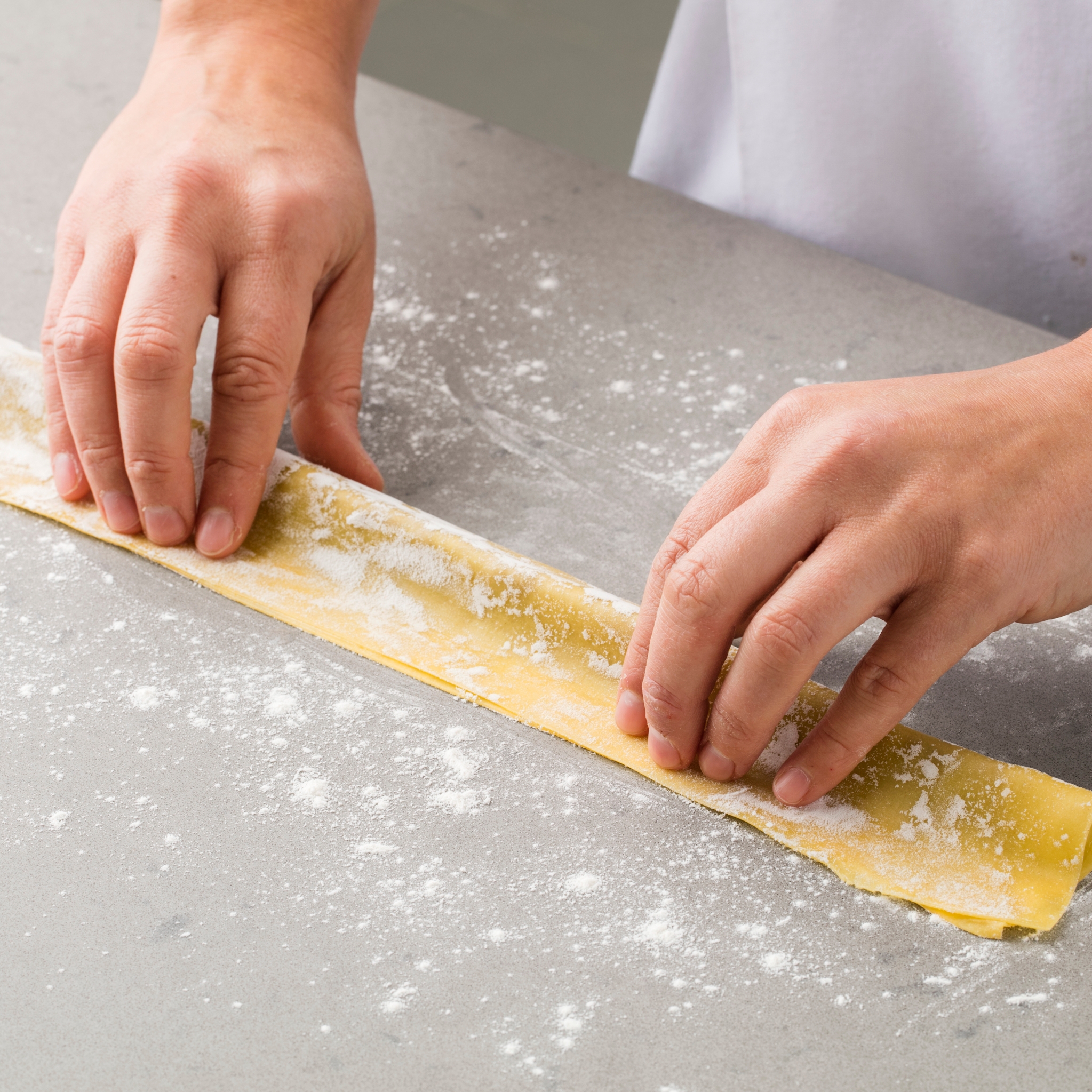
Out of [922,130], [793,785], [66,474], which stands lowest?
[66,474]

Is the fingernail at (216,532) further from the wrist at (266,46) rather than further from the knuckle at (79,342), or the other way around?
the wrist at (266,46)

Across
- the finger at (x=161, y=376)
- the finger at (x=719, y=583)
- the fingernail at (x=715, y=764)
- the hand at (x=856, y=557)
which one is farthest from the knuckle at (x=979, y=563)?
the finger at (x=161, y=376)

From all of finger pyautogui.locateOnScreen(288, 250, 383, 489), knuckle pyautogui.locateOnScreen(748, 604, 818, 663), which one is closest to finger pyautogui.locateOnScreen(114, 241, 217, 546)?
finger pyautogui.locateOnScreen(288, 250, 383, 489)

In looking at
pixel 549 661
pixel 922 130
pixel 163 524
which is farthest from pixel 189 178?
pixel 922 130

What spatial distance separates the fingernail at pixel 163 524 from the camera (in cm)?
94

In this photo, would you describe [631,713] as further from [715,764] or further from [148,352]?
[148,352]

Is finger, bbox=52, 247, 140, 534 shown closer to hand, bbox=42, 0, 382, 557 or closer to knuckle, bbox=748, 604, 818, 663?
hand, bbox=42, 0, 382, 557

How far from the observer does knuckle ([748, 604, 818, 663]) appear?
704mm

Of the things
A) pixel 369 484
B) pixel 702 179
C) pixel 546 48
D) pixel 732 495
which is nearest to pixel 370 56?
pixel 546 48

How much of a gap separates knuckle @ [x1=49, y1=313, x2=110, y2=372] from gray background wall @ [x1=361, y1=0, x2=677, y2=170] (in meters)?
2.18

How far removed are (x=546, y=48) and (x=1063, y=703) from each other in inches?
102

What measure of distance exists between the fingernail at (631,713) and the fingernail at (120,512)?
1.56 ft

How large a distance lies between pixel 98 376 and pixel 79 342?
3cm

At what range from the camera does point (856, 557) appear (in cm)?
71
